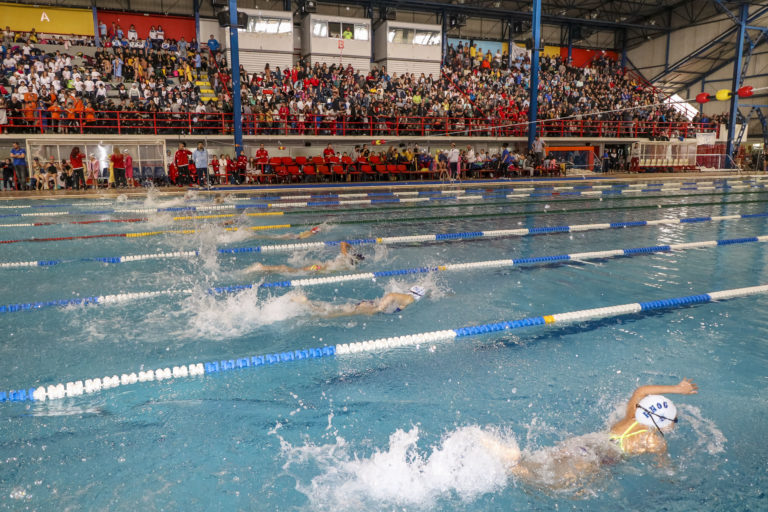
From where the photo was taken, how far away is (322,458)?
9.02 feet

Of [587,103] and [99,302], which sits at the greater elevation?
[587,103]

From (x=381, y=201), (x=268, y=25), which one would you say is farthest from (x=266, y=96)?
(x=381, y=201)

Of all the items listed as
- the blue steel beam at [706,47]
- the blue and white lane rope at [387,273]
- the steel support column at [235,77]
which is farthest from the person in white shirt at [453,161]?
the blue steel beam at [706,47]

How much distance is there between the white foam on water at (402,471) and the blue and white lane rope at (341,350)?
1074 mm

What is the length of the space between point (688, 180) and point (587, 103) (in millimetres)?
7037

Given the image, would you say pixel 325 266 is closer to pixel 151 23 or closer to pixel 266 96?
pixel 266 96

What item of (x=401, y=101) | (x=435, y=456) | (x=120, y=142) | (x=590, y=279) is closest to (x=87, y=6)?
(x=120, y=142)

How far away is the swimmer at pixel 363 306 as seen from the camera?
15.5ft

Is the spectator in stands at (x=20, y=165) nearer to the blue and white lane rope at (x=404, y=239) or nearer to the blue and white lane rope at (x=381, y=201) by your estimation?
the blue and white lane rope at (x=381, y=201)

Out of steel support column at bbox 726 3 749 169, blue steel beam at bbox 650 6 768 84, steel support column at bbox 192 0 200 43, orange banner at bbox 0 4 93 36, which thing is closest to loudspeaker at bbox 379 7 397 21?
steel support column at bbox 192 0 200 43

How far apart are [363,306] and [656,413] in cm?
268

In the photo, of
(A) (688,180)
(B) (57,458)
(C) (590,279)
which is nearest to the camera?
(B) (57,458)

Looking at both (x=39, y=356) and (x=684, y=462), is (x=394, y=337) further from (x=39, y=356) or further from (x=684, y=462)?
(x=39, y=356)

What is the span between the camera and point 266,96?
18203mm
